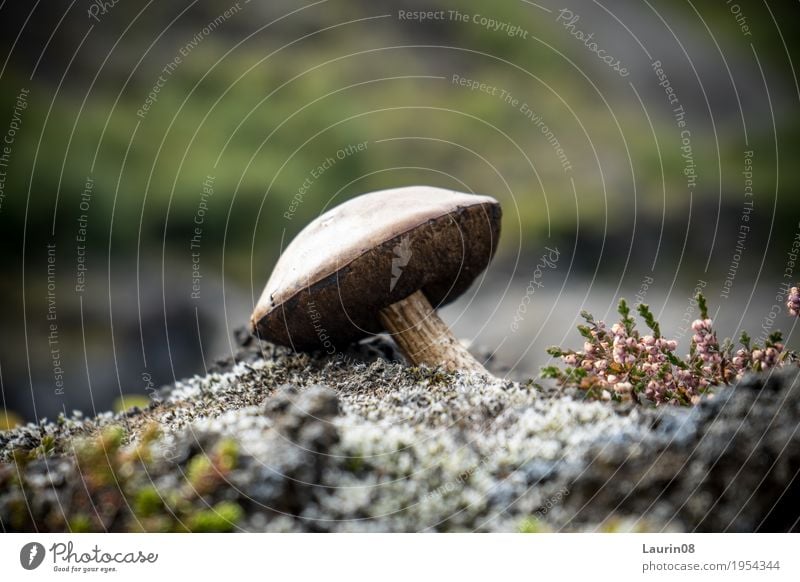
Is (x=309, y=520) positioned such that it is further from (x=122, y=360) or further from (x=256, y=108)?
(x=256, y=108)

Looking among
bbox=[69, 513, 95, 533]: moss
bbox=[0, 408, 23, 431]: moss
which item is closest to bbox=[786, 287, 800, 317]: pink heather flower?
bbox=[69, 513, 95, 533]: moss

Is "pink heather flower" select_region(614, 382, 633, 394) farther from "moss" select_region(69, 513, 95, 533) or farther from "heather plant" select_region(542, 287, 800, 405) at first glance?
"moss" select_region(69, 513, 95, 533)

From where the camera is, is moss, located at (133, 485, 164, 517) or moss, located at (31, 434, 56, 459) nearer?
moss, located at (133, 485, 164, 517)

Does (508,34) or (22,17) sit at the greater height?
(508,34)

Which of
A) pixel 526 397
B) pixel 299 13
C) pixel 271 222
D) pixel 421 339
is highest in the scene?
pixel 299 13

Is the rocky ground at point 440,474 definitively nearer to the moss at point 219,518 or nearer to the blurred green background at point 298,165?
the moss at point 219,518

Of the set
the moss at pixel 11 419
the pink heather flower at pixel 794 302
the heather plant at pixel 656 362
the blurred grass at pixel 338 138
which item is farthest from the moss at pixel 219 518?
the blurred grass at pixel 338 138

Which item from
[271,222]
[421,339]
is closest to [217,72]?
[271,222]

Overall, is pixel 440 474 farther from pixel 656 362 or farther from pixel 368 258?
pixel 656 362
